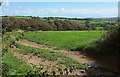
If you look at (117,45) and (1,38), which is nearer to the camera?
(1,38)

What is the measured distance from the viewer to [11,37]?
19.6 feet

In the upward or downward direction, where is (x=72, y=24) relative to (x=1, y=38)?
downward

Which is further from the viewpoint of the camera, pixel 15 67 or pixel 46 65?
pixel 15 67

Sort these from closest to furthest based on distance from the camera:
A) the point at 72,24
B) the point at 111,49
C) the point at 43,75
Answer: the point at 43,75
the point at 111,49
the point at 72,24

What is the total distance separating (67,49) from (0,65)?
64.2 ft

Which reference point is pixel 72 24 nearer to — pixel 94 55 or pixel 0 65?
pixel 94 55

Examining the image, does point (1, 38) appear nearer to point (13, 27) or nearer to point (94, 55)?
point (13, 27)

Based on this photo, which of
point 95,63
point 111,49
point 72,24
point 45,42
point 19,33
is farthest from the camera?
point 72,24

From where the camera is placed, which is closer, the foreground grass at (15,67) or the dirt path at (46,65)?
the dirt path at (46,65)

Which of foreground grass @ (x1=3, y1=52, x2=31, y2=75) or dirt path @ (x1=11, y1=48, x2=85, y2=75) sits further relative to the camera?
foreground grass @ (x1=3, y1=52, x2=31, y2=75)

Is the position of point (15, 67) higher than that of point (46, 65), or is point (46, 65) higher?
point (46, 65)

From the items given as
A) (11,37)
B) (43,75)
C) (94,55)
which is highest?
(11,37)

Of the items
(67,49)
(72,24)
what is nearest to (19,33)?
(67,49)

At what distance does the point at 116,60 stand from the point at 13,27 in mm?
13680
